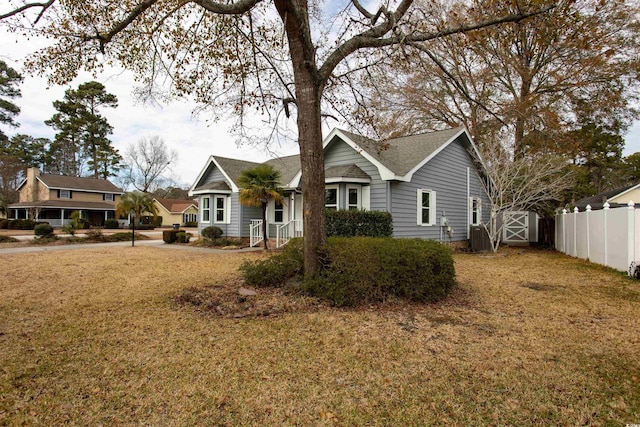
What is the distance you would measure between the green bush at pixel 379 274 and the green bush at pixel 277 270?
28.7 inches

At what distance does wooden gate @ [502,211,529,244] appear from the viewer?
18141mm

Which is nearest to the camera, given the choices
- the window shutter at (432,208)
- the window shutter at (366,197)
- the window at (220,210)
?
the window shutter at (366,197)

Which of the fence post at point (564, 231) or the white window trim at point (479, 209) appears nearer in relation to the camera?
the fence post at point (564, 231)

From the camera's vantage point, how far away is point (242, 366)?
3.35 meters

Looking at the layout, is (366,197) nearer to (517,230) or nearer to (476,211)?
(476,211)

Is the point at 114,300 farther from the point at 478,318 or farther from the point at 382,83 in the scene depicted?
the point at 382,83

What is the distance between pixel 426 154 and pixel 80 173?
47.6 m

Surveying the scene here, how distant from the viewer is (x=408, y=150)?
46.0 feet

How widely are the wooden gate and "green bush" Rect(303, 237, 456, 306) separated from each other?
1461cm

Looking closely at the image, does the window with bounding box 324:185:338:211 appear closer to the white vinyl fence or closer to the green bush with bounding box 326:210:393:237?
the green bush with bounding box 326:210:393:237

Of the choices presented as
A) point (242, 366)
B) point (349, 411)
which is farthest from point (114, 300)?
point (349, 411)

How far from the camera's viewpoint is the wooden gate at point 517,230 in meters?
18.1

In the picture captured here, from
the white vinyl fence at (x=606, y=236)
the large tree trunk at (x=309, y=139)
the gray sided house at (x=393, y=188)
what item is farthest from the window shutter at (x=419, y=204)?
the large tree trunk at (x=309, y=139)

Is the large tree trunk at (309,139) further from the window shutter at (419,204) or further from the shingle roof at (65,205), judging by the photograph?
the shingle roof at (65,205)
